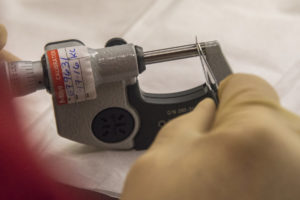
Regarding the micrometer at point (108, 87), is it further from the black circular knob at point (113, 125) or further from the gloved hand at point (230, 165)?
the gloved hand at point (230, 165)

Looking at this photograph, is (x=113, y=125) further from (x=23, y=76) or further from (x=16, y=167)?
(x=16, y=167)

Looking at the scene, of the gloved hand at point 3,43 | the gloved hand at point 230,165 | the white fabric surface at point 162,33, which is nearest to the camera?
the gloved hand at point 230,165

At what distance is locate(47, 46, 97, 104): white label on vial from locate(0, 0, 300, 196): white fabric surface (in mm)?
144

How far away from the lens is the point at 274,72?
864mm

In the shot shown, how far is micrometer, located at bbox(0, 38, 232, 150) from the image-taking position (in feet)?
1.96

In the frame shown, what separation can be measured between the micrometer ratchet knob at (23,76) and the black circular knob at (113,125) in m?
0.10

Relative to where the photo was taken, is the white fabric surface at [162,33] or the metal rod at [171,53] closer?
the metal rod at [171,53]

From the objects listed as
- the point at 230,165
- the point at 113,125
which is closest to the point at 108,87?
the point at 113,125

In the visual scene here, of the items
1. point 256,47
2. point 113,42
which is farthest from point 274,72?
point 113,42

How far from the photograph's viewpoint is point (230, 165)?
37cm

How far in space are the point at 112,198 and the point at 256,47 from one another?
1.52ft

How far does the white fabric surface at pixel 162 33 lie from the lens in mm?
818

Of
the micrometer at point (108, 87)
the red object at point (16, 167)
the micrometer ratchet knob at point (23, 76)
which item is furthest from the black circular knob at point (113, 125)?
the red object at point (16, 167)

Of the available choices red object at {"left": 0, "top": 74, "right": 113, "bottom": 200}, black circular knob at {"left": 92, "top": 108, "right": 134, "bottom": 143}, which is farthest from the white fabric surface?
red object at {"left": 0, "top": 74, "right": 113, "bottom": 200}
